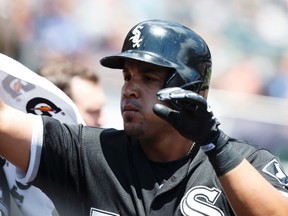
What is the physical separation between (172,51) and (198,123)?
43 centimetres

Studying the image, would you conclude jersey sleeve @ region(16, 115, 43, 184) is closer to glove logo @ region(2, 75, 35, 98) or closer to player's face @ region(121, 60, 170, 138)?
player's face @ region(121, 60, 170, 138)

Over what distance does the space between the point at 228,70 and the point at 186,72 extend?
2678 mm

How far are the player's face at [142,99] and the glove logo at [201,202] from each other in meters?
0.27

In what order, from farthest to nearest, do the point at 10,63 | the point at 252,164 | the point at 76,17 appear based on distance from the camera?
the point at 76,17 < the point at 10,63 < the point at 252,164

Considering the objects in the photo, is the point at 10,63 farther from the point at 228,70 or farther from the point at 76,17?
the point at 228,70

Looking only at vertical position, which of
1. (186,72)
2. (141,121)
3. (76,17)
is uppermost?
(76,17)

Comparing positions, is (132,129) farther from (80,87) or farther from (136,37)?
(80,87)

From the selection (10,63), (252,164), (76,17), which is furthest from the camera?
(76,17)

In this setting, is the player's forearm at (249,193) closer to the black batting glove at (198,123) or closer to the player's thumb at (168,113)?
the black batting glove at (198,123)

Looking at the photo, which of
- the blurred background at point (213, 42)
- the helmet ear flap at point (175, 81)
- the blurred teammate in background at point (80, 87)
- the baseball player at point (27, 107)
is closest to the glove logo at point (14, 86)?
the baseball player at point (27, 107)

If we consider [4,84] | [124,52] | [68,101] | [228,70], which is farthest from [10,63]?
[228,70]

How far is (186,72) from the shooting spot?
97.6 inches

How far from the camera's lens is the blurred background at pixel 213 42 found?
16.0ft

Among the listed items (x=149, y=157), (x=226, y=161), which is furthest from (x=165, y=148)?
(x=226, y=161)
